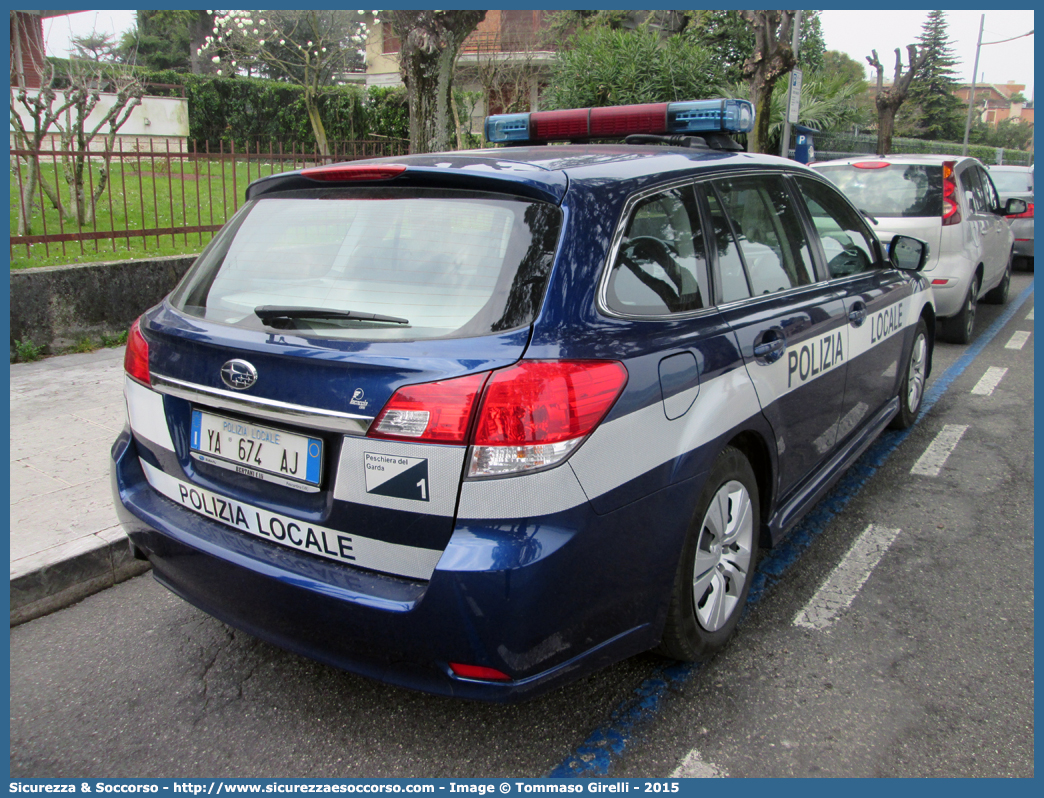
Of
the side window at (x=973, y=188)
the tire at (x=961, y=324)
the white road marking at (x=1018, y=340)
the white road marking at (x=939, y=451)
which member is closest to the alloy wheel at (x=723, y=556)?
the white road marking at (x=939, y=451)

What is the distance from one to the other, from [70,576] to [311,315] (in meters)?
1.83

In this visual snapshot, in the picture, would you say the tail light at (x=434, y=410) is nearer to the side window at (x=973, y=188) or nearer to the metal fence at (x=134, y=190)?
the metal fence at (x=134, y=190)

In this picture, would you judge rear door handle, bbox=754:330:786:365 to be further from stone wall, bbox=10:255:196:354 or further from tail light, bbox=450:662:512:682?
stone wall, bbox=10:255:196:354

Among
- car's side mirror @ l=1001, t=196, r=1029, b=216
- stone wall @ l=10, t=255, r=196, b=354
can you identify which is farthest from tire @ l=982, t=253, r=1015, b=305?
stone wall @ l=10, t=255, r=196, b=354

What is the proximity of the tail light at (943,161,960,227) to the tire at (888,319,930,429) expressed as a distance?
8.97 ft

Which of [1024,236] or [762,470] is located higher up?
[1024,236]

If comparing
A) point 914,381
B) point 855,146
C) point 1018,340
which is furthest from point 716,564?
point 855,146

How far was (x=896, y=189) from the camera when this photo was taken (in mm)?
7551

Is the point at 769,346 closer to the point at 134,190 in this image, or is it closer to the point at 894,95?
the point at 134,190

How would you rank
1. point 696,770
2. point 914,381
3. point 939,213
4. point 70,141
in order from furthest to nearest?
point 70,141 < point 939,213 < point 914,381 < point 696,770

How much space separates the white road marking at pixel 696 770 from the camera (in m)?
2.24

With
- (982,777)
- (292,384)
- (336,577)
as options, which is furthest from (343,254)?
(982,777)

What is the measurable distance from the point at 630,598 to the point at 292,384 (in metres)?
1.06

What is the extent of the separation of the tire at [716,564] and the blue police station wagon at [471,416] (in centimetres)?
1
